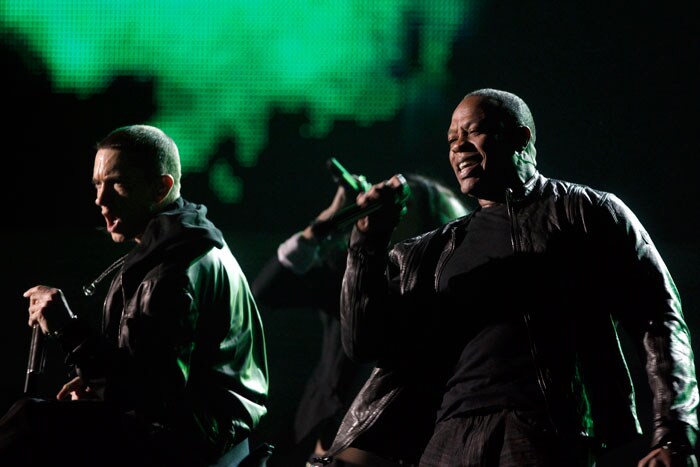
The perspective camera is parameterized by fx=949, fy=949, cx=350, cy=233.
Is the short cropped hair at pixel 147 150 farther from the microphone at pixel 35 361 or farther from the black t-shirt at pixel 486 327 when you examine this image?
the black t-shirt at pixel 486 327

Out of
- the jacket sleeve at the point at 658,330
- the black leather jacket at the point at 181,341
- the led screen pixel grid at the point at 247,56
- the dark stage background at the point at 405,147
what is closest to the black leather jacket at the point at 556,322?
the jacket sleeve at the point at 658,330

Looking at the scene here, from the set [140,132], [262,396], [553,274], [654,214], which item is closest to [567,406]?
[553,274]

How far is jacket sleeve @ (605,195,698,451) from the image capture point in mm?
1752

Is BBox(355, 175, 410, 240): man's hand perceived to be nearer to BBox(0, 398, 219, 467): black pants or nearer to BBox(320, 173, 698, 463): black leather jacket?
BBox(320, 173, 698, 463): black leather jacket

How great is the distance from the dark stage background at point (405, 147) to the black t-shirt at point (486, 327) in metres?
1.80

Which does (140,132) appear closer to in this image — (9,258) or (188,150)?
(188,150)

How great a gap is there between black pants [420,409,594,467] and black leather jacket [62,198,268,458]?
51 centimetres

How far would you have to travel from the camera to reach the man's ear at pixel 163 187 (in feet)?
8.02

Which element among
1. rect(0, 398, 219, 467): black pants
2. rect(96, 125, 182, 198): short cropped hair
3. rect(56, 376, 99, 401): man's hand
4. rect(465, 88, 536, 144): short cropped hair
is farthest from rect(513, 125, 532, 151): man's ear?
rect(56, 376, 99, 401): man's hand

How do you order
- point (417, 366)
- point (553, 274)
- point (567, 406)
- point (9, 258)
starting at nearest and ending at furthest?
point (567, 406), point (553, 274), point (417, 366), point (9, 258)

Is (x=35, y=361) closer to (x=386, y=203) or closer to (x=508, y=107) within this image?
(x=386, y=203)

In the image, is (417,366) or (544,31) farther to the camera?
(544,31)

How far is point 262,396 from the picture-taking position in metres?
2.32

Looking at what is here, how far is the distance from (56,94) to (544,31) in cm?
219
